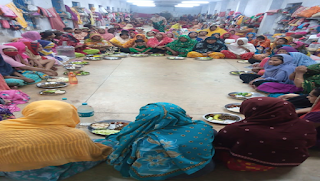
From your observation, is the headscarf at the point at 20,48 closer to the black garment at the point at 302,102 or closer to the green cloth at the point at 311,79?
the black garment at the point at 302,102

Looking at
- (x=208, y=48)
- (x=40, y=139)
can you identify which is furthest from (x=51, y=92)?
(x=208, y=48)

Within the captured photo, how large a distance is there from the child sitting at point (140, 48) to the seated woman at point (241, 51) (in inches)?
109

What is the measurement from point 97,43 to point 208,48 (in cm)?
397

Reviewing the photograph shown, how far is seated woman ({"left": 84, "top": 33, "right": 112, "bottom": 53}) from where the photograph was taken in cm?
744

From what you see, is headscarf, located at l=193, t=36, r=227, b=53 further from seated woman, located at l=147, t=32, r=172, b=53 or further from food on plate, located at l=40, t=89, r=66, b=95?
food on plate, located at l=40, t=89, r=66, b=95

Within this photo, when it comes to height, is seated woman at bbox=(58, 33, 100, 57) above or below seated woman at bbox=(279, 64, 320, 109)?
below

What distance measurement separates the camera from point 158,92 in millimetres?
3668

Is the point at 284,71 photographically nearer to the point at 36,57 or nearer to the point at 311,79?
the point at 311,79

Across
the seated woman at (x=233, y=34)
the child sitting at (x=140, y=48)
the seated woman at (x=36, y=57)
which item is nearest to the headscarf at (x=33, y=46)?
the seated woman at (x=36, y=57)

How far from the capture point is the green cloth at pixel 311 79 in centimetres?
290

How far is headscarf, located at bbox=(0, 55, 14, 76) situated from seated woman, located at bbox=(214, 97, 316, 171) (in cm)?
377

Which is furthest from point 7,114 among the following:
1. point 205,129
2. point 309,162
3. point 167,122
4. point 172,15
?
point 172,15

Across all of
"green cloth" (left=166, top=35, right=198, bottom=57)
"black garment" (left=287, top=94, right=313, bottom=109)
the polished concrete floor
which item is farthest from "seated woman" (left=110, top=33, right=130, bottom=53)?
"black garment" (left=287, top=94, right=313, bottom=109)

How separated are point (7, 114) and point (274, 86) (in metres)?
3.89
